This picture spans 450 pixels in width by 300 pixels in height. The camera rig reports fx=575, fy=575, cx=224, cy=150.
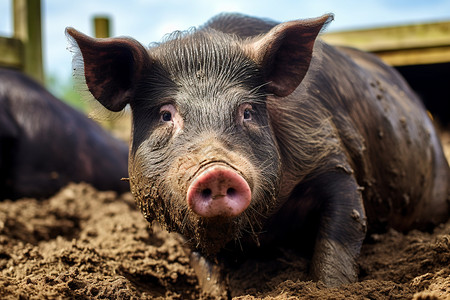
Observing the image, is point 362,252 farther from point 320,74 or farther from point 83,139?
point 83,139

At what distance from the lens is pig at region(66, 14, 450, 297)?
2133mm

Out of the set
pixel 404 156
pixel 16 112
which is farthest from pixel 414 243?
pixel 16 112

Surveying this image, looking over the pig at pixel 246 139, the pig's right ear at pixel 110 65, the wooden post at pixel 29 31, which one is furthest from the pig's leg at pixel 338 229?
the wooden post at pixel 29 31

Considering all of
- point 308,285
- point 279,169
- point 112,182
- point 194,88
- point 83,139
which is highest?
point 194,88

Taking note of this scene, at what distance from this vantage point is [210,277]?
9.49ft

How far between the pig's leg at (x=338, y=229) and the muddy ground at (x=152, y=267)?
0.11 metres

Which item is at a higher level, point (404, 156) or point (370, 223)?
point (404, 156)

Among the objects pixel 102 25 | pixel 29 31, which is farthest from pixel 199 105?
pixel 102 25

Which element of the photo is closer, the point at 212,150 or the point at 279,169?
the point at 212,150

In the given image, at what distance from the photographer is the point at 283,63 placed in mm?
2537

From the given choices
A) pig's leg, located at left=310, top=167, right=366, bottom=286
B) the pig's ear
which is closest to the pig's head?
the pig's ear

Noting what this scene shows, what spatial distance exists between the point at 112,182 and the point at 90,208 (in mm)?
874

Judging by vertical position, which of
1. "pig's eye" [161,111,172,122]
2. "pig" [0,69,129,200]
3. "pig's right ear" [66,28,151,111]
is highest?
"pig's right ear" [66,28,151,111]

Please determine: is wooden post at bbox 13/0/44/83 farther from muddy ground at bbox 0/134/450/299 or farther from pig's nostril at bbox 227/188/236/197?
pig's nostril at bbox 227/188/236/197
